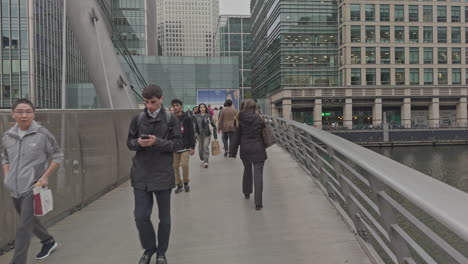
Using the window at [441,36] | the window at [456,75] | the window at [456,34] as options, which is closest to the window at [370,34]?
the window at [441,36]

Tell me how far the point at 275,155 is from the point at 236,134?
641cm

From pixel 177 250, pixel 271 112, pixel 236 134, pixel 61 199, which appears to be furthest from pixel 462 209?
pixel 271 112

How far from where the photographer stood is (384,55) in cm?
5762

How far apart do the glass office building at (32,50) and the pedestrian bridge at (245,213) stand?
24.4 m

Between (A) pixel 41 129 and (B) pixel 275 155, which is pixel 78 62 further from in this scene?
(A) pixel 41 129

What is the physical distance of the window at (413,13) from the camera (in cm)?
5784

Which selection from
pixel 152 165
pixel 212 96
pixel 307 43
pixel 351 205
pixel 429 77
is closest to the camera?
pixel 152 165

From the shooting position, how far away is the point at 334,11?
59094 millimetres

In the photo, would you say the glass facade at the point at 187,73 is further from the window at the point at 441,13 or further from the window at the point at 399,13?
the window at the point at 441,13

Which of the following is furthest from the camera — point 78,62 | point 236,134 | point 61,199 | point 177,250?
point 78,62

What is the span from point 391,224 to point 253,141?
2983mm

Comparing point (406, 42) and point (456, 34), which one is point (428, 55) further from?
point (456, 34)

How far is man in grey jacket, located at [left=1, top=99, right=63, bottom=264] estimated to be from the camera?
10.7 ft

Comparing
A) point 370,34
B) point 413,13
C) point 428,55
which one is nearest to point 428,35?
point 428,55
